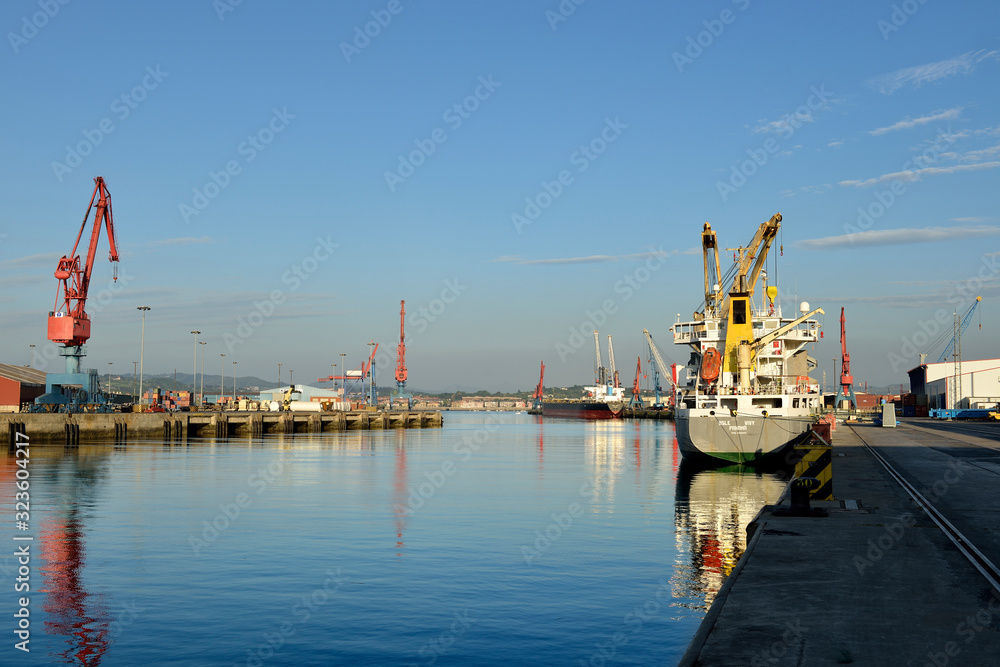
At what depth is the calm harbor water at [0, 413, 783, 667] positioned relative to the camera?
1433 cm

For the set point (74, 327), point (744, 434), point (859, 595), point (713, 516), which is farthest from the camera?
point (74, 327)

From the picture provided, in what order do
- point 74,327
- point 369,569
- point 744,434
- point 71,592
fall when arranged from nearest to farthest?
1. point 71,592
2. point 369,569
3. point 744,434
4. point 74,327

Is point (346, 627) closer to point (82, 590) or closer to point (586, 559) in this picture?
point (82, 590)

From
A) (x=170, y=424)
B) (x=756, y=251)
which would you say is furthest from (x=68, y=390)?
(x=756, y=251)

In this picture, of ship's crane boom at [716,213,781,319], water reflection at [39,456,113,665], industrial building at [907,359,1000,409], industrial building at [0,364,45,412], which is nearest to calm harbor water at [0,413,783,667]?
water reflection at [39,456,113,665]

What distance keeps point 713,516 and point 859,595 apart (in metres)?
19.0

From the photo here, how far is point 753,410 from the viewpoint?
153 ft

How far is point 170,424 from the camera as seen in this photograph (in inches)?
3772

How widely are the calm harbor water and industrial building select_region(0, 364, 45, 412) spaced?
55830mm

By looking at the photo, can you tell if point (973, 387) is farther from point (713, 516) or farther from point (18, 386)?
point (18, 386)

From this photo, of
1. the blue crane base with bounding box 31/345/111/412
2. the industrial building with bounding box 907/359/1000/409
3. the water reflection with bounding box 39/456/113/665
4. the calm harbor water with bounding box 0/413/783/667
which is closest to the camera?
the water reflection with bounding box 39/456/113/665

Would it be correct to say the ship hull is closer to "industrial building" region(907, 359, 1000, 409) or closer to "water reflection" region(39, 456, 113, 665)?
"water reflection" region(39, 456, 113, 665)

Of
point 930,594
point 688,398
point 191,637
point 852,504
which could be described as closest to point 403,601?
point 191,637

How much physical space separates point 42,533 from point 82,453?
42.1 meters
